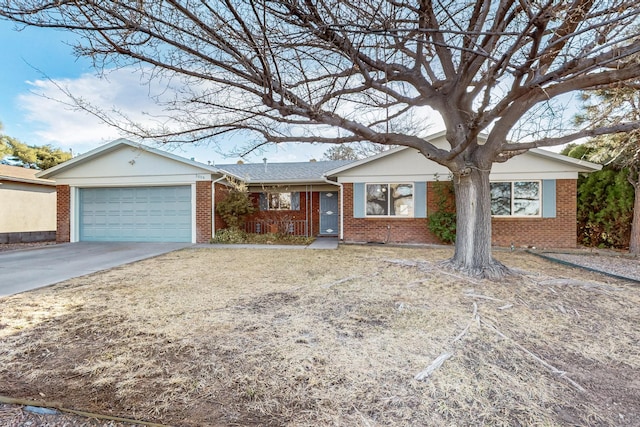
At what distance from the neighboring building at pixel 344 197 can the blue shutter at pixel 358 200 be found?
0.13 ft

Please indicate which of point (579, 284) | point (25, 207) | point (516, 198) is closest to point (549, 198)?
point (516, 198)

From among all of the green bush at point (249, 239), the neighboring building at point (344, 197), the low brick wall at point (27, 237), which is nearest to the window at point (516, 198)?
the neighboring building at point (344, 197)

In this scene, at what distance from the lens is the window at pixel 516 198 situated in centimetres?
1051

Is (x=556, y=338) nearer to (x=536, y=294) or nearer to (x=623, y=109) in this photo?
(x=536, y=294)

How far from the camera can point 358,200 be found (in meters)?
11.5

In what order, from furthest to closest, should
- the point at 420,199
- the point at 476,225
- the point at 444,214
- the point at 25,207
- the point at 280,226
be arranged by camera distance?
the point at 280,226 < the point at 25,207 < the point at 420,199 < the point at 444,214 < the point at 476,225

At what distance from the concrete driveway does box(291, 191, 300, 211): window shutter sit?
5.41 m

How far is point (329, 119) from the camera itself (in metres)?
5.48

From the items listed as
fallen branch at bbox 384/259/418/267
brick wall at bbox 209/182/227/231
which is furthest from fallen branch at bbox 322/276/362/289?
brick wall at bbox 209/182/227/231

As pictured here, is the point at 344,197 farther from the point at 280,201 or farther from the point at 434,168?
the point at 280,201

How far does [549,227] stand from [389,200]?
5.55m

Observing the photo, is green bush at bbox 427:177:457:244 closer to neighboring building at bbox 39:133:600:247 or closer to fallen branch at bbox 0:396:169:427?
neighboring building at bbox 39:133:600:247

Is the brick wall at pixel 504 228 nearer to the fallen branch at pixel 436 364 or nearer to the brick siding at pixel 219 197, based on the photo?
the brick siding at pixel 219 197

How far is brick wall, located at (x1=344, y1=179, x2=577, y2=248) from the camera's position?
10.3 metres
